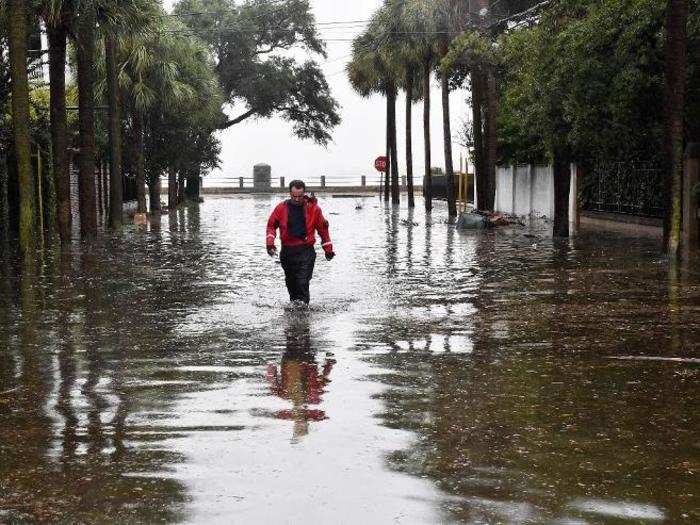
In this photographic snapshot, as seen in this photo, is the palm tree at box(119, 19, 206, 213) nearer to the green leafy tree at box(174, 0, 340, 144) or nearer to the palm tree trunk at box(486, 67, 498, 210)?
the palm tree trunk at box(486, 67, 498, 210)

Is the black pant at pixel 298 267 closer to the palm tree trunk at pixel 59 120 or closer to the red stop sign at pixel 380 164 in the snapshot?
the palm tree trunk at pixel 59 120

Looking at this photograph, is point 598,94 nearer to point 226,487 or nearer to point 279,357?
point 279,357

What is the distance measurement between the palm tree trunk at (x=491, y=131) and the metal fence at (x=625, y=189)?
3173 mm

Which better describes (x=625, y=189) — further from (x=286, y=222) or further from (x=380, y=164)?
(x=380, y=164)

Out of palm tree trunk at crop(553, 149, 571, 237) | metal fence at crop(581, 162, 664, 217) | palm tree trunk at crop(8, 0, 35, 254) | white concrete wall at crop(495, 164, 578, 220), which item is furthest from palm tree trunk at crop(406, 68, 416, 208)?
palm tree trunk at crop(8, 0, 35, 254)

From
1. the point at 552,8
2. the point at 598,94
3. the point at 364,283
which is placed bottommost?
the point at 364,283

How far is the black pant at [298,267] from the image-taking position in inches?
551

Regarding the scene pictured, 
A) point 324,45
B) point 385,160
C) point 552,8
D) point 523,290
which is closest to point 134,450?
point 523,290

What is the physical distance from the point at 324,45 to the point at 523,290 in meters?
61.0

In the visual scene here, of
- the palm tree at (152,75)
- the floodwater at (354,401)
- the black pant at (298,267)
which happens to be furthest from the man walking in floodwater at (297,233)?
the palm tree at (152,75)

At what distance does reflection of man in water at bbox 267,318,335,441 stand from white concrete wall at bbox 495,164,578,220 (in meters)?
24.8

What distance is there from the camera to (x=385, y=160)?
70812mm

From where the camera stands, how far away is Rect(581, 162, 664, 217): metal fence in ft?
100

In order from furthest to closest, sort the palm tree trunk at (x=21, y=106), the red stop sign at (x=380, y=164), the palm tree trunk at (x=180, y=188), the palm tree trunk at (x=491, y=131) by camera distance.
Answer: the red stop sign at (x=380, y=164)
the palm tree trunk at (x=180, y=188)
the palm tree trunk at (x=491, y=131)
the palm tree trunk at (x=21, y=106)
